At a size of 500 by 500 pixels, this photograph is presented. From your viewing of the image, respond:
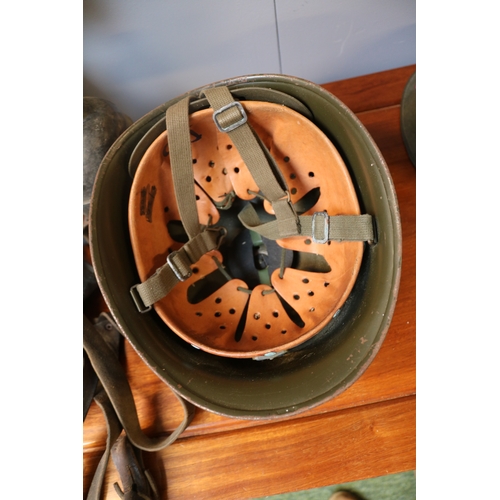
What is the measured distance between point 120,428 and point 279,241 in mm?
570

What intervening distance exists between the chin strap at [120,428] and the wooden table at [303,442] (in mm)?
35

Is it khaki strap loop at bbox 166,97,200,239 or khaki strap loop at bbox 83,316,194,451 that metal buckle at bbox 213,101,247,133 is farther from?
khaki strap loop at bbox 83,316,194,451

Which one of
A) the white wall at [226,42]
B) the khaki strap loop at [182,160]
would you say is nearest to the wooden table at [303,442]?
the khaki strap loop at [182,160]

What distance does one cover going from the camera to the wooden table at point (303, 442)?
0.93 m

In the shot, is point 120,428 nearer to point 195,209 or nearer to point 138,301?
point 138,301

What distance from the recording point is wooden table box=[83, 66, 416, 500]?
0.93 meters

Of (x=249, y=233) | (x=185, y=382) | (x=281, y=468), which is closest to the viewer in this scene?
(x=185, y=382)

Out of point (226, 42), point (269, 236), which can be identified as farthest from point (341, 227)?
point (226, 42)

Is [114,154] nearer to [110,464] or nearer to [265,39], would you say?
[265,39]

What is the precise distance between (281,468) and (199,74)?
96 cm

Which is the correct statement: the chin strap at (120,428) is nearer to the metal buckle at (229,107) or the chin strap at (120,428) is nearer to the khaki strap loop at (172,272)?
the khaki strap loop at (172,272)

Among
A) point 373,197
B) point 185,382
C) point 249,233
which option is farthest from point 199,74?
point 185,382

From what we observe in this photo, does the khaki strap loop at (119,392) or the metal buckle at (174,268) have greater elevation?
the metal buckle at (174,268)
